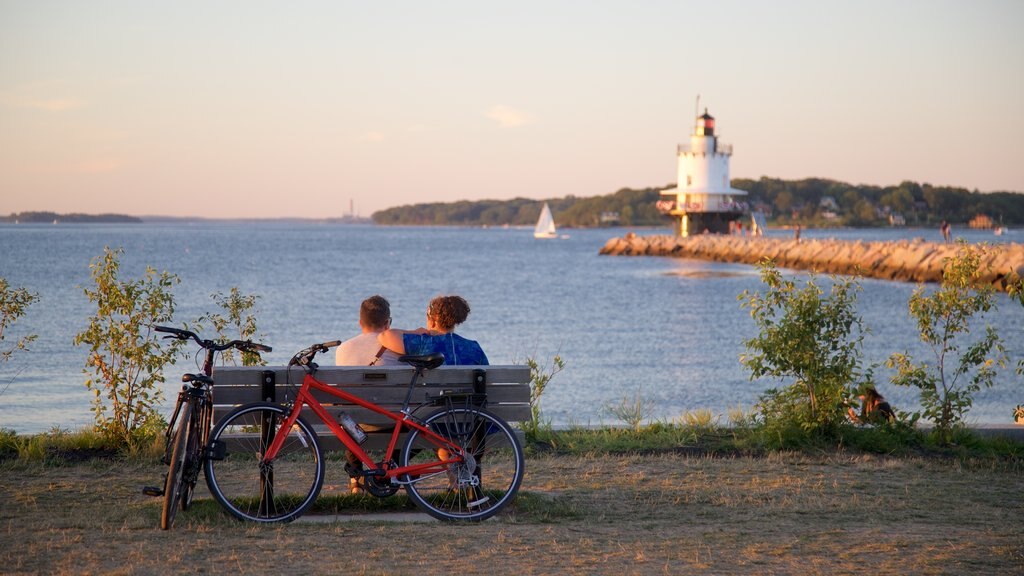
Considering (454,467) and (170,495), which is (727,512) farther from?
(170,495)

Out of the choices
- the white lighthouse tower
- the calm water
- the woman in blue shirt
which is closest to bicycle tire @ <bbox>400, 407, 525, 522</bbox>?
the woman in blue shirt

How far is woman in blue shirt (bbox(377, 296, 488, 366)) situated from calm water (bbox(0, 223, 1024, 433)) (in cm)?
731

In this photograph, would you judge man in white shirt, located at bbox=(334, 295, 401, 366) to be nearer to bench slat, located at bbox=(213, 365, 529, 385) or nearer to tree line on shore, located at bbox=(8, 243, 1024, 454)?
bench slat, located at bbox=(213, 365, 529, 385)

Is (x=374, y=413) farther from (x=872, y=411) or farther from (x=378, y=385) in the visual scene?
(x=872, y=411)

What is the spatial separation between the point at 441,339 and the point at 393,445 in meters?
0.82

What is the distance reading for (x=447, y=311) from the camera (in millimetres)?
6656

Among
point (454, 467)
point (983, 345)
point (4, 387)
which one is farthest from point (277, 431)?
point (4, 387)

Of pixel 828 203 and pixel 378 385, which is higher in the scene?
pixel 828 203

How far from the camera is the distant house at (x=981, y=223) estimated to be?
570 ft

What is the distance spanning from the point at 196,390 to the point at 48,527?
1079 mm

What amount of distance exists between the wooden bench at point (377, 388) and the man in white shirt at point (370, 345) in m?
0.38

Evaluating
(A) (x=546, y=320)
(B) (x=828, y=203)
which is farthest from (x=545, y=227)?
(A) (x=546, y=320)

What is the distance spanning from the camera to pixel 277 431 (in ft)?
20.1

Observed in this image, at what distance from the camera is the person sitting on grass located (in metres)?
8.99
